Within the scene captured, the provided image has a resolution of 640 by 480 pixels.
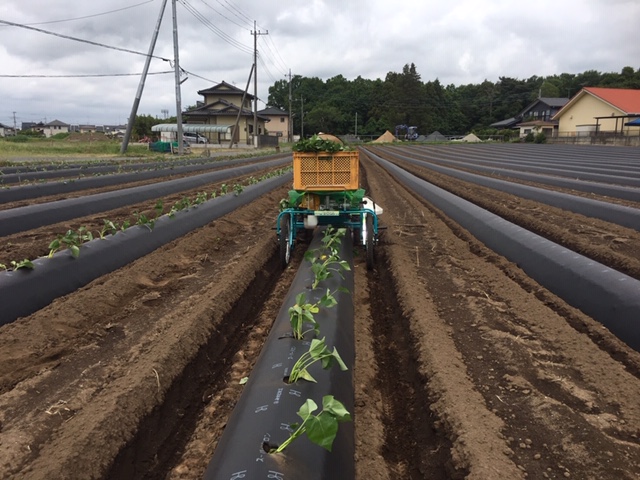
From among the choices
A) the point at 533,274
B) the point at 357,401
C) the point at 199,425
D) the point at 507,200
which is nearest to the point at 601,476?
the point at 357,401

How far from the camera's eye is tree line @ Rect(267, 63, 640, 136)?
90.7m

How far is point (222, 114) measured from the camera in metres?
55.4

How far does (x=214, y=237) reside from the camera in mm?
8258

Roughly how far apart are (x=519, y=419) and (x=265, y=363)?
1690mm

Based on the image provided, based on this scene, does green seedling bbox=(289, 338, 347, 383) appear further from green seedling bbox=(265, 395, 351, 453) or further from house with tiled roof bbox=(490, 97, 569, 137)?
house with tiled roof bbox=(490, 97, 569, 137)

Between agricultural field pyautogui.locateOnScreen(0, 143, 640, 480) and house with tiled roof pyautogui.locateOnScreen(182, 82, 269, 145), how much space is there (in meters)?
46.9

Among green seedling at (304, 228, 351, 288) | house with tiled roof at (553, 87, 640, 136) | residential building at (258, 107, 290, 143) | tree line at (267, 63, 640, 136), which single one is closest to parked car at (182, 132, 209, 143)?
residential building at (258, 107, 290, 143)

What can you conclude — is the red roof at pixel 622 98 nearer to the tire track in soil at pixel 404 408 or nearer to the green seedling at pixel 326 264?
the green seedling at pixel 326 264

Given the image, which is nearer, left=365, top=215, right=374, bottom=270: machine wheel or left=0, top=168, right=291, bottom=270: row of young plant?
left=0, top=168, right=291, bottom=270: row of young plant

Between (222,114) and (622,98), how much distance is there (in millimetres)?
43805

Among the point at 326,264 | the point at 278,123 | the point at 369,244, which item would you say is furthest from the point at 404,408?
the point at 278,123

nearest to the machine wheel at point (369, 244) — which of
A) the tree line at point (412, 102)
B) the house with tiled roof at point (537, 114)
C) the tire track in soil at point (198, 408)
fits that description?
the tire track in soil at point (198, 408)

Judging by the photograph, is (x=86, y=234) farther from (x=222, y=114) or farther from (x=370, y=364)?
(x=222, y=114)

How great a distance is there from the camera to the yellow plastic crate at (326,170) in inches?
264
